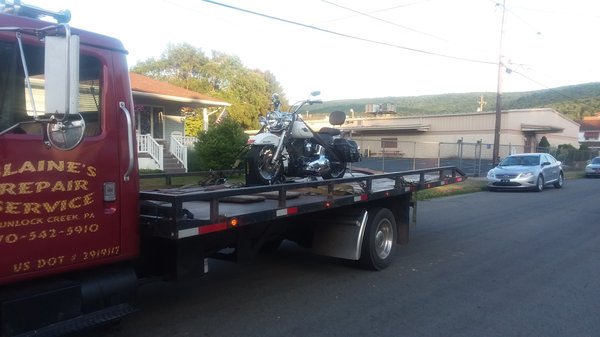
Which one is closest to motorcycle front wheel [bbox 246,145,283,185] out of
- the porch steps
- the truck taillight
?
the truck taillight

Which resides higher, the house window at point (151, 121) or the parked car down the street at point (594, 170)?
the house window at point (151, 121)

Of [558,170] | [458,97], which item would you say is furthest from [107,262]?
[458,97]

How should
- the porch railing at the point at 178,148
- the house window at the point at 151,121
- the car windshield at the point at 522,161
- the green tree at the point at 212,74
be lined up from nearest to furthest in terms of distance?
1. the car windshield at the point at 522,161
2. the porch railing at the point at 178,148
3. the house window at the point at 151,121
4. the green tree at the point at 212,74

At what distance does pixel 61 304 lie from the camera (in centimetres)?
357

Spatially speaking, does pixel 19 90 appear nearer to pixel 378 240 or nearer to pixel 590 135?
pixel 378 240

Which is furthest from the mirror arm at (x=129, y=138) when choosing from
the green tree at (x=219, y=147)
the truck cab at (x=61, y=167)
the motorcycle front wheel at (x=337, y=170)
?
the green tree at (x=219, y=147)

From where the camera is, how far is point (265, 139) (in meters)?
7.31

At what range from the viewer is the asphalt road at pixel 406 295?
15.9ft

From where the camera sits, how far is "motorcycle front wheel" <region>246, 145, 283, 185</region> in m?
7.10

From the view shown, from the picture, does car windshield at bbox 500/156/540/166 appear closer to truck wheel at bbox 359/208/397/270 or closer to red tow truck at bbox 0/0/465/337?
truck wheel at bbox 359/208/397/270

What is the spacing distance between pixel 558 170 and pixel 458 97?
4266 inches

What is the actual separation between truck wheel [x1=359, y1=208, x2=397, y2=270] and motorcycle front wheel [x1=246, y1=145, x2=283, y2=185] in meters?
1.49

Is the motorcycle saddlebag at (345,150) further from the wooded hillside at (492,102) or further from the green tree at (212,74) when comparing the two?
the wooded hillside at (492,102)

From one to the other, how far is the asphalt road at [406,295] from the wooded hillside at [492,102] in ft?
304
